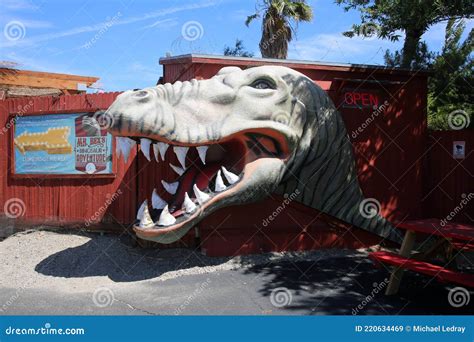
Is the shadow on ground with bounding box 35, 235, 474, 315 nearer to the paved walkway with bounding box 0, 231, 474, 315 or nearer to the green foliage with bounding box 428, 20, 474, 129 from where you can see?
the paved walkway with bounding box 0, 231, 474, 315

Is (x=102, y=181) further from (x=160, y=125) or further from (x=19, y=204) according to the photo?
(x=160, y=125)

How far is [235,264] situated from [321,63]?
3574 mm

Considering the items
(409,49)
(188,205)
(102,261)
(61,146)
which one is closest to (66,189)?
(61,146)

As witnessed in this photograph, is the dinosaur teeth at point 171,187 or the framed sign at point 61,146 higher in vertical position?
the framed sign at point 61,146

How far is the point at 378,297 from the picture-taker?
5.40 meters

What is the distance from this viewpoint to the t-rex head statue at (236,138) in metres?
5.43

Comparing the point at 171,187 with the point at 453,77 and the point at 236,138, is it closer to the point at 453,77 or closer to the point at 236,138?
the point at 236,138
